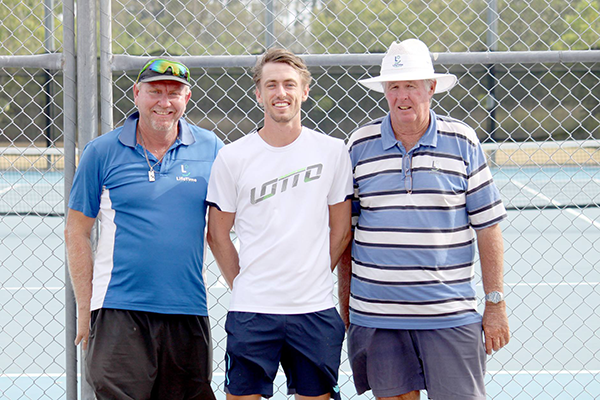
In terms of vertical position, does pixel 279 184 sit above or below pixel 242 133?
below

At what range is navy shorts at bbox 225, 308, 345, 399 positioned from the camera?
2920 mm

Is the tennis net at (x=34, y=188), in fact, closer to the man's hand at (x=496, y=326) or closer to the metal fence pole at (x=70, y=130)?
the metal fence pole at (x=70, y=130)

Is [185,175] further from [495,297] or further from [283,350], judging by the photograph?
[495,297]

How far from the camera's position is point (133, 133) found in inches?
122

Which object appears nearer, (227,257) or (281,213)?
(281,213)

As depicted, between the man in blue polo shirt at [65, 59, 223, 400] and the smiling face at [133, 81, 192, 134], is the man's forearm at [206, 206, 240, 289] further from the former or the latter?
the smiling face at [133, 81, 192, 134]

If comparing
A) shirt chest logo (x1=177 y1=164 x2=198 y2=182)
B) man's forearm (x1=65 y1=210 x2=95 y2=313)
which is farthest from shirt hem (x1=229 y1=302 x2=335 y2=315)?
man's forearm (x1=65 y1=210 x2=95 y2=313)

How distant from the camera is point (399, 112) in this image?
2.99 m

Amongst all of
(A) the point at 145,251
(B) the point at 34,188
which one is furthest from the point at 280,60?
(B) the point at 34,188

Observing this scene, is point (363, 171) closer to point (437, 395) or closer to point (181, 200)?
point (181, 200)

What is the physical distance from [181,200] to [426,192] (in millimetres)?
1065

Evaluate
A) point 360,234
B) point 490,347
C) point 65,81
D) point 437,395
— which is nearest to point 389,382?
point 437,395

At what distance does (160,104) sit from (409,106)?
1098 mm

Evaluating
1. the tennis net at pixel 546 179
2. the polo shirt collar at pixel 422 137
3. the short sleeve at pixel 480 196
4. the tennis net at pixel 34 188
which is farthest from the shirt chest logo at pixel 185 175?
the tennis net at pixel 546 179
